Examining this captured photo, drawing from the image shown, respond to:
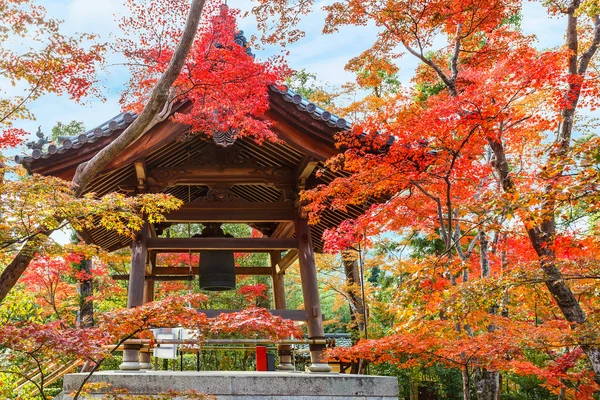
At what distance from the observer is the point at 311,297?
294 inches

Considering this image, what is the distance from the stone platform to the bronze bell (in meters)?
1.86

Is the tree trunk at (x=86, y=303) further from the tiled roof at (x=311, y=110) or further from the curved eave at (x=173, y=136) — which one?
the tiled roof at (x=311, y=110)

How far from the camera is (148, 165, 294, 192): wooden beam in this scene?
24.8 feet

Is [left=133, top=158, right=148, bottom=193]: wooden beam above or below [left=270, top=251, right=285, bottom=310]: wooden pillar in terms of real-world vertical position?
above

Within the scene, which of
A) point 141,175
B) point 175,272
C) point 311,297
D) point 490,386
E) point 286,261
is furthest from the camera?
point 175,272

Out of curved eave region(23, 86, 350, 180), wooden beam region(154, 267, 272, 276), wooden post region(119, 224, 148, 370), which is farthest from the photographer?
wooden beam region(154, 267, 272, 276)

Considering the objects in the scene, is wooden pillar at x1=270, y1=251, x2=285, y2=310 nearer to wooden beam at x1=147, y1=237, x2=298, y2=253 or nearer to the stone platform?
wooden beam at x1=147, y1=237, x2=298, y2=253

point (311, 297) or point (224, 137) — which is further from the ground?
point (224, 137)

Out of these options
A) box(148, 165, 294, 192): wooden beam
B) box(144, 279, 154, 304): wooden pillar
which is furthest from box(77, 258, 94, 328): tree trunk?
box(148, 165, 294, 192): wooden beam

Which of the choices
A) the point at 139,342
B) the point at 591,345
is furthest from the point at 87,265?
the point at 591,345

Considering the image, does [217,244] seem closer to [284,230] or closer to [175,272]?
[284,230]

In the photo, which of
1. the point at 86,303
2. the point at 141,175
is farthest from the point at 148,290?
the point at 86,303

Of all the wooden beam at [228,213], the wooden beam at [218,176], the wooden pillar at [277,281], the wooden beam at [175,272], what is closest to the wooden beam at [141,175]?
the wooden beam at [218,176]

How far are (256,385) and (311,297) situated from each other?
70.6 inches
